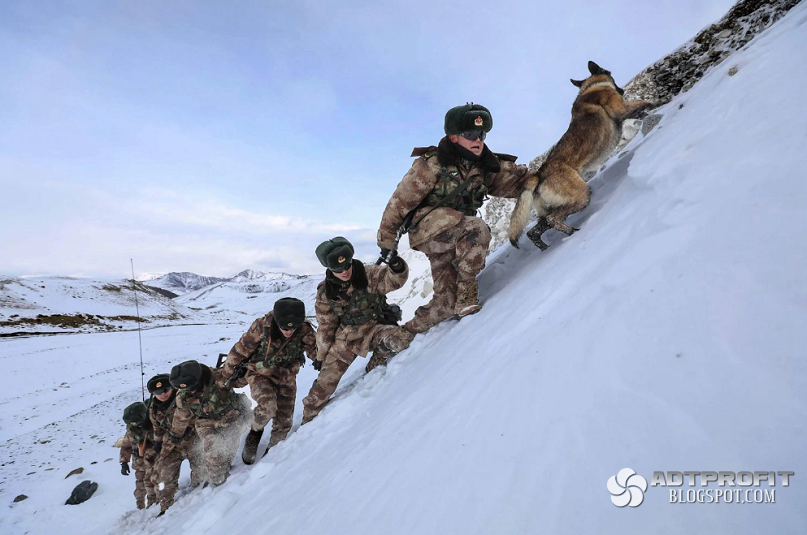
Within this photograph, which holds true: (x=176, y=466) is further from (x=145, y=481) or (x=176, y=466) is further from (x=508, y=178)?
(x=508, y=178)

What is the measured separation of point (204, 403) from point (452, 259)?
13.4 ft

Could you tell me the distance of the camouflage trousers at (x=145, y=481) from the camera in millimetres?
5379

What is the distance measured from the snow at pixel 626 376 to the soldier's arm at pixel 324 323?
43.7 inches

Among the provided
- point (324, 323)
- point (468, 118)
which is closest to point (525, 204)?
point (468, 118)

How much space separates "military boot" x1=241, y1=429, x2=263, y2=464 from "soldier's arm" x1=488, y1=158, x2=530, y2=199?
464 centimetres

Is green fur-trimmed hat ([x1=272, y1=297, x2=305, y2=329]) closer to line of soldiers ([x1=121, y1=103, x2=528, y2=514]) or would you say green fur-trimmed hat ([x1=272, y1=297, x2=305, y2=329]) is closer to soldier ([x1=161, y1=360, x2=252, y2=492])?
line of soldiers ([x1=121, y1=103, x2=528, y2=514])

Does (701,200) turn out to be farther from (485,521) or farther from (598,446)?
(485,521)

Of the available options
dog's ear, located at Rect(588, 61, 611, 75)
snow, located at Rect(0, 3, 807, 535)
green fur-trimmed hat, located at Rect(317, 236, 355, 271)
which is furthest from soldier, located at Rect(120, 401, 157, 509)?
dog's ear, located at Rect(588, 61, 611, 75)

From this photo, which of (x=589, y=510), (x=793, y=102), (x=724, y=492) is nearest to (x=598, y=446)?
(x=589, y=510)

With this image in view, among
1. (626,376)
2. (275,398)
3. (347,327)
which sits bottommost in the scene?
(626,376)

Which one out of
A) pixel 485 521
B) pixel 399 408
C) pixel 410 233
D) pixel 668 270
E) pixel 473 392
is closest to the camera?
pixel 485 521

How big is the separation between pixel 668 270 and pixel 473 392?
3.83ft

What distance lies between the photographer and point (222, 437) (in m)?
4.87

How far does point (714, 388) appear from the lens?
3.39 ft
